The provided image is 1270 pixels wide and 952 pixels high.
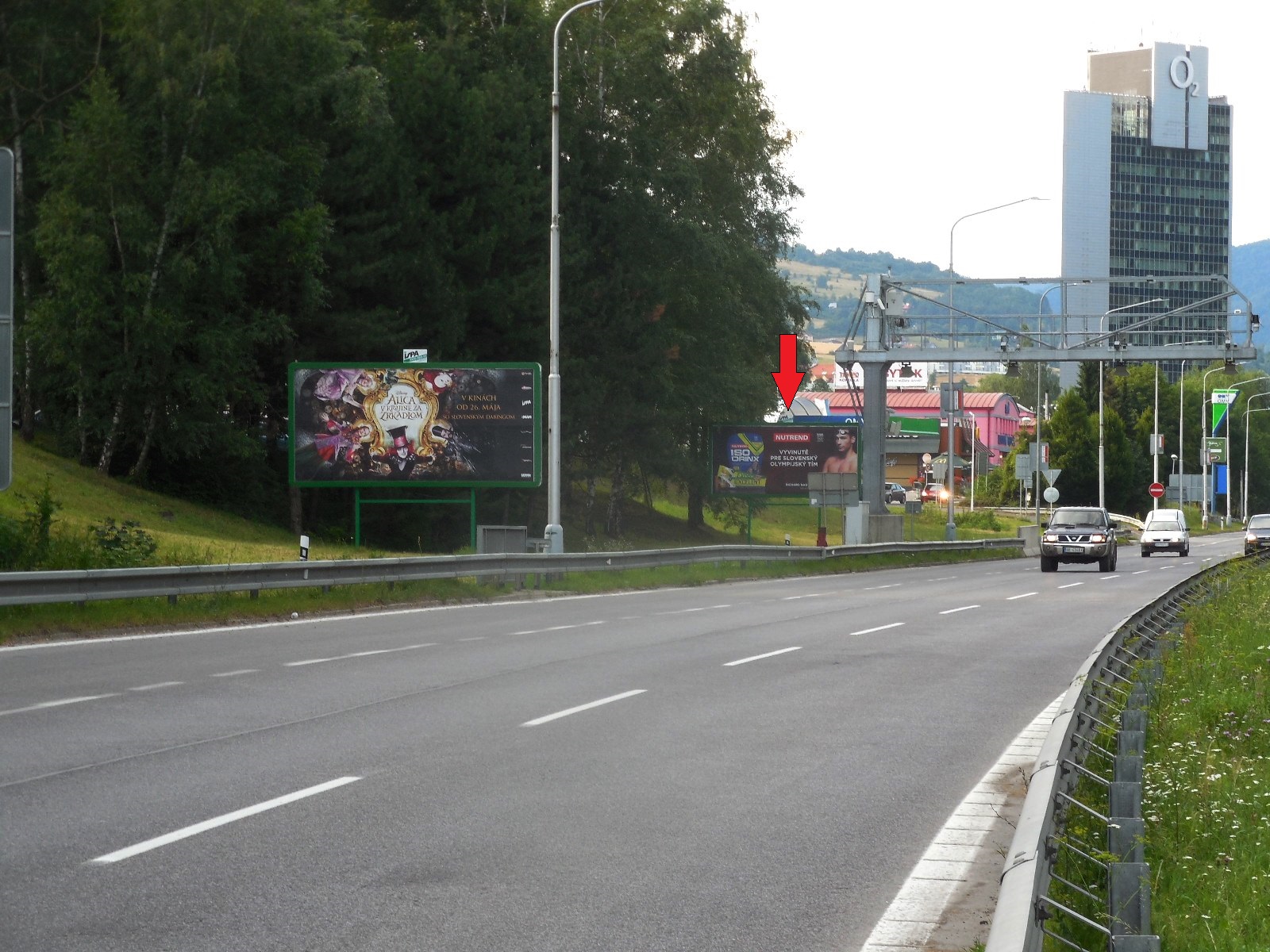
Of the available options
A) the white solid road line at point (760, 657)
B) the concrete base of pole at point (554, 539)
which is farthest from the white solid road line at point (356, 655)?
the concrete base of pole at point (554, 539)

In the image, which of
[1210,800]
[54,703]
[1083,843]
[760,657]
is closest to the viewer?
[1083,843]

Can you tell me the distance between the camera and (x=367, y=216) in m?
46.8

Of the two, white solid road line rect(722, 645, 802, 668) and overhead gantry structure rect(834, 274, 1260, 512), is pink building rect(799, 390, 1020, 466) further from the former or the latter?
white solid road line rect(722, 645, 802, 668)

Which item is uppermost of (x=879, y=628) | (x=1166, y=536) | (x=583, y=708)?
(x=583, y=708)

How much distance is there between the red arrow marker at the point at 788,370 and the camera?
6344cm

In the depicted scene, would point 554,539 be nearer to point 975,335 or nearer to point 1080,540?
point 1080,540

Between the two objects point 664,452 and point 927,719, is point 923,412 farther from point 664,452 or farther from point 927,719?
point 927,719

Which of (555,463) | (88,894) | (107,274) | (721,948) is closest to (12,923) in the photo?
(88,894)

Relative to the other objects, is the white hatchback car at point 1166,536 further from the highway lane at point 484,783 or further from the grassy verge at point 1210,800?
the grassy verge at point 1210,800

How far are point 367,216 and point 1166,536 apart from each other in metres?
32.5

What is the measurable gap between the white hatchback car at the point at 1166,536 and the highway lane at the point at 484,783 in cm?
4517

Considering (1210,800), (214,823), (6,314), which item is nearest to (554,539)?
(6,314)

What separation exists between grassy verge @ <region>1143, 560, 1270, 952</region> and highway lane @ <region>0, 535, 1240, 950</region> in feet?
3.63

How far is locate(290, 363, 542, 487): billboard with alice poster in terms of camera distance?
3666cm
